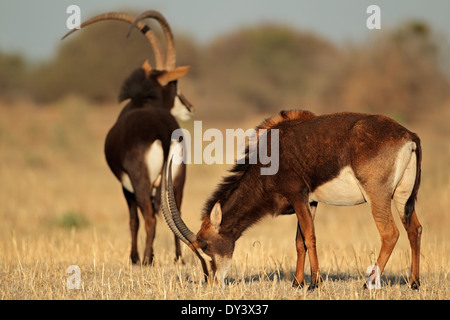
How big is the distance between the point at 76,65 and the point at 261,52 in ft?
63.9

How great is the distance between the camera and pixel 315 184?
7191mm

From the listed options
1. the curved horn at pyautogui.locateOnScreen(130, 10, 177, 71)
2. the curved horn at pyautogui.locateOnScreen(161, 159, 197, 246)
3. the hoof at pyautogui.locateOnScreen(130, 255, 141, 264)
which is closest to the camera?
the curved horn at pyautogui.locateOnScreen(161, 159, 197, 246)

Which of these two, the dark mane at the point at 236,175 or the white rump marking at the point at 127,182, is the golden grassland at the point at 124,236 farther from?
the white rump marking at the point at 127,182

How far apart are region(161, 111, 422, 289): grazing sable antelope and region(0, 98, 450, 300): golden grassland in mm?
316

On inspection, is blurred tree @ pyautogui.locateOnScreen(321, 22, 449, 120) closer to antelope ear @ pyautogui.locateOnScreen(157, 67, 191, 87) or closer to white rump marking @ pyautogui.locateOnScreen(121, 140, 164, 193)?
antelope ear @ pyautogui.locateOnScreen(157, 67, 191, 87)

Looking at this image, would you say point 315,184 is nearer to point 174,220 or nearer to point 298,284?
point 298,284

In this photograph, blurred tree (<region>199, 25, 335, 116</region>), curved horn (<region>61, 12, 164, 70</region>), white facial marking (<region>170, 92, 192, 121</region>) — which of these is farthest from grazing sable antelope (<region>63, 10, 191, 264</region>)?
blurred tree (<region>199, 25, 335, 116</region>)

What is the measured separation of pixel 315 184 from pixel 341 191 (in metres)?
0.30

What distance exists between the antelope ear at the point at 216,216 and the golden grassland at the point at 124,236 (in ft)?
1.94

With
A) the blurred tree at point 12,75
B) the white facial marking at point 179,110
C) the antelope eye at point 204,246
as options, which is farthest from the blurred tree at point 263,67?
the antelope eye at point 204,246

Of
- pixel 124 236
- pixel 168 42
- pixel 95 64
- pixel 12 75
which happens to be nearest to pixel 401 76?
pixel 95 64

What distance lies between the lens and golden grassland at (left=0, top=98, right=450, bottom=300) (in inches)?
277
